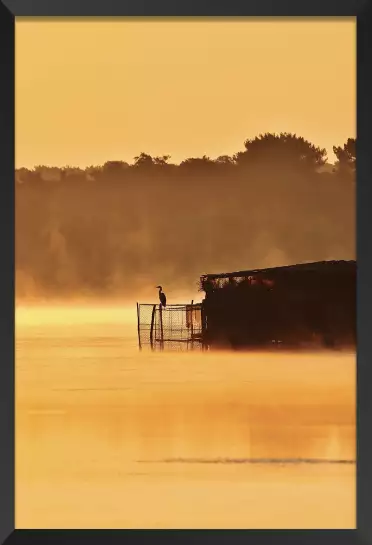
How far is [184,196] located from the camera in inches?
99.4

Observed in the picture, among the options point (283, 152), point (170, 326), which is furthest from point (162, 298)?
point (283, 152)

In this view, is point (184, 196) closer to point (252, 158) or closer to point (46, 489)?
point (252, 158)

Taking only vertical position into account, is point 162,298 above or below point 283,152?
below

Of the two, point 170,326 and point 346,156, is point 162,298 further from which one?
point 346,156

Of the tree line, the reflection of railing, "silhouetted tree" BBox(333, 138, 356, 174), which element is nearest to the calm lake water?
the reflection of railing

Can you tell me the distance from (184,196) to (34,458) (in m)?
0.96

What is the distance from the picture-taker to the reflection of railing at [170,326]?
8.00 feet

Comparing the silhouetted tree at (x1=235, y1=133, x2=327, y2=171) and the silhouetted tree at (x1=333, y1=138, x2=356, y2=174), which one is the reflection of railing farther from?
the silhouetted tree at (x1=333, y1=138, x2=356, y2=174)

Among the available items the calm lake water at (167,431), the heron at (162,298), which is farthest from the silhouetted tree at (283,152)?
the calm lake water at (167,431)

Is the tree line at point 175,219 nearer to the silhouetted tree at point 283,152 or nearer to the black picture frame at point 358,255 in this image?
the silhouetted tree at point 283,152

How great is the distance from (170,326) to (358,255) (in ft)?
4.30

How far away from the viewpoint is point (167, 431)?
2.38 m

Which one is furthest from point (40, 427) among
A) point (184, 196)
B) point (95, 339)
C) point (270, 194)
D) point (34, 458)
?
point (270, 194)

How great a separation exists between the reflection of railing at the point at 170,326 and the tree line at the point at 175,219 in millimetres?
66
